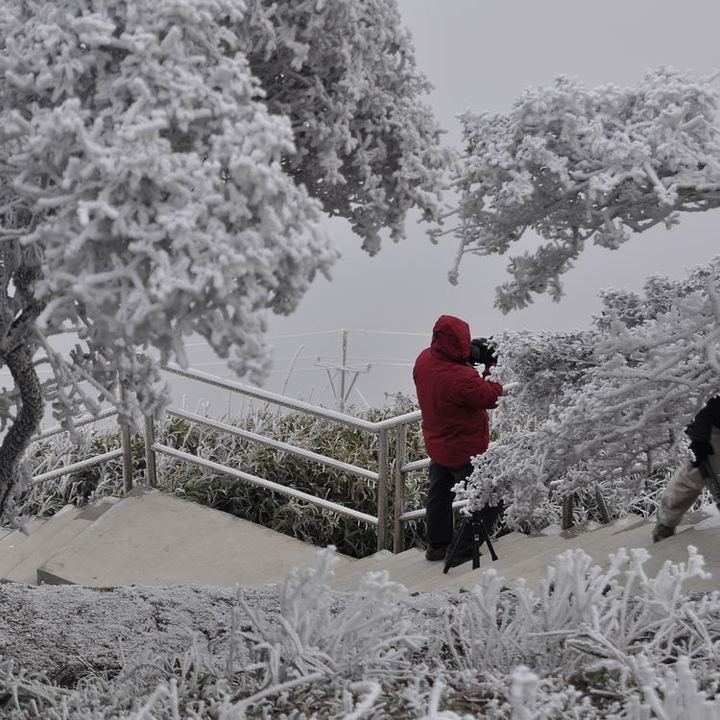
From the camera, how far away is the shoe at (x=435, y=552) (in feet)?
16.4

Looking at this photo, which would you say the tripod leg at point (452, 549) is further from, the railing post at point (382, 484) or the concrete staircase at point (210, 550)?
the railing post at point (382, 484)

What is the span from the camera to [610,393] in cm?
274

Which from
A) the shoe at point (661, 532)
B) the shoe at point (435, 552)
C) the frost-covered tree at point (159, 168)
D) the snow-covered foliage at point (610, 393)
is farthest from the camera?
the shoe at point (435, 552)

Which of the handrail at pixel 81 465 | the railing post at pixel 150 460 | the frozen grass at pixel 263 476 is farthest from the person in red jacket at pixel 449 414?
the handrail at pixel 81 465

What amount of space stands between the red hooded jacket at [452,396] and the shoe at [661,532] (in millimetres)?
909

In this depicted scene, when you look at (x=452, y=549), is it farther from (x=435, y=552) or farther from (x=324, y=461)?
(x=324, y=461)

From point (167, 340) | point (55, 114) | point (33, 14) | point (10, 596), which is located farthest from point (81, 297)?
point (10, 596)

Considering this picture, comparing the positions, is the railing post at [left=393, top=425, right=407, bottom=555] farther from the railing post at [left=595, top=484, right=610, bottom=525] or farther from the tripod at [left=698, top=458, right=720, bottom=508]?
the tripod at [left=698, top=458, right=720, bottom=508]

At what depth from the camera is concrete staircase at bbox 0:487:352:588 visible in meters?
4.83

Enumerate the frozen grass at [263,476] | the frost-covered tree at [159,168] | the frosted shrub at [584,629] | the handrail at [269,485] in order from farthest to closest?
1. the frozen grass at [263,476]
2. the handrail at [269,485]
3. the frosted shrub at [584,629]
4. the frost-covered tree at [159,168]

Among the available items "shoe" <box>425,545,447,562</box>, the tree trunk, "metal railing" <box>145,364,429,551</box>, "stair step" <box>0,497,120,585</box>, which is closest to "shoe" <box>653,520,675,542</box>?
"shoe" <box>425,545,447,562</box>

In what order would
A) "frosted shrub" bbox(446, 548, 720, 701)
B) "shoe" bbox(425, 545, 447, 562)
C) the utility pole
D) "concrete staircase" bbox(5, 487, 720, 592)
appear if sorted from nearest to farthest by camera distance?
"frosted shrub" bbox(446, 548, 720, 701)
"concrete staircase" bbox(5, 487, 720, 592)
"shoe" bbox(425, 545, 447, 562)
the utility pole

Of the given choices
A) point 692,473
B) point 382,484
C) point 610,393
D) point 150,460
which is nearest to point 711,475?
point 692,473

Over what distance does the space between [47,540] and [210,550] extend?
0.96 m
